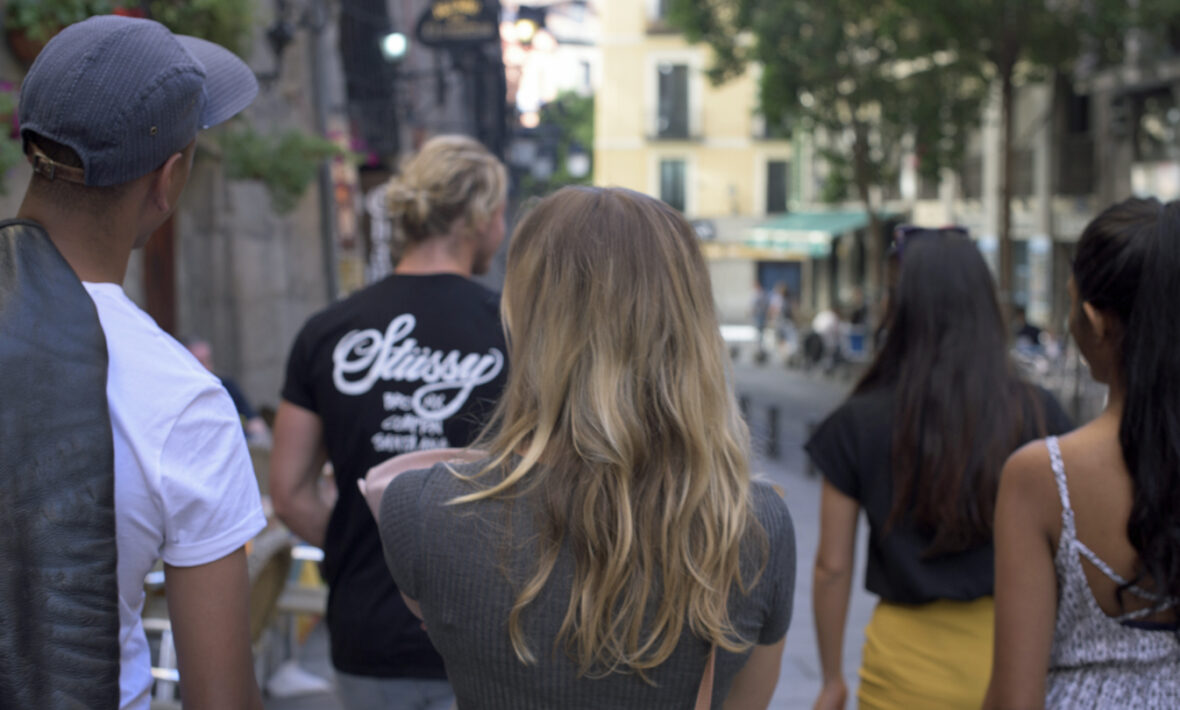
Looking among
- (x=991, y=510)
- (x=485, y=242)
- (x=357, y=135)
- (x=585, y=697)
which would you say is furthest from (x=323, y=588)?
(x=357, y=135)

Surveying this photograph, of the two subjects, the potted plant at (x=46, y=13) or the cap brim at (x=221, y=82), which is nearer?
the cap brim at (x=221, y=82)

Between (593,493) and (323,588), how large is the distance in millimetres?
3936

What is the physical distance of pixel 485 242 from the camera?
2732mm

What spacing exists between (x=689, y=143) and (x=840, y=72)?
2297cm

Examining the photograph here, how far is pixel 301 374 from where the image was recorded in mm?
2566

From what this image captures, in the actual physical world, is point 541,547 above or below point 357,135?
below

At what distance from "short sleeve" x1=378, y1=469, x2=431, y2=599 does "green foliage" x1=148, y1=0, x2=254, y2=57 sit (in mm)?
4076

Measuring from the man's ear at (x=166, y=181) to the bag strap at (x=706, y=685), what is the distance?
101 centimetres

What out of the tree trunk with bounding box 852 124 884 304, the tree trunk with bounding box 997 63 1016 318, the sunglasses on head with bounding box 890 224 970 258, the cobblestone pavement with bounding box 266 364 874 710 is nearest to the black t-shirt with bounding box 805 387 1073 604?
the cobblestone pavement with bounding box 266 364 874 710

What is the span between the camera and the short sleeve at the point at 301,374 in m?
2.56

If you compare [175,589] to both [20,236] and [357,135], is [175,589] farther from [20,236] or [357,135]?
[357,135]

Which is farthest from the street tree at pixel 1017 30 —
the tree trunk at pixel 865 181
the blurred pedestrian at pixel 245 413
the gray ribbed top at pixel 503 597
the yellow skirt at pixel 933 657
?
the gray ribbed top at pixel 503 597

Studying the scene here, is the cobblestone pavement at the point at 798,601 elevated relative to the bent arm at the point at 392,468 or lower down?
lower down

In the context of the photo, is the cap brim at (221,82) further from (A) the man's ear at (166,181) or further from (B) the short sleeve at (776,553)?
(B) the short sleeve at (776,553)
